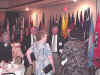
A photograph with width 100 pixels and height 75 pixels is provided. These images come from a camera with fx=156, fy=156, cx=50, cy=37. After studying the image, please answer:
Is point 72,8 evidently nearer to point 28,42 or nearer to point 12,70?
point 28,42

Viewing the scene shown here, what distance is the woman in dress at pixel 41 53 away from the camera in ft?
9.92

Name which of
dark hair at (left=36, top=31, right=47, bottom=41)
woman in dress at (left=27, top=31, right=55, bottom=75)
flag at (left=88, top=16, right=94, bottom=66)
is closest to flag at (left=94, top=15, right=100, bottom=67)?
flag at (left=88, top=16, right=94, bottom=66)

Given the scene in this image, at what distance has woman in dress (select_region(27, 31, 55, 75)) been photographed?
9.92 ft

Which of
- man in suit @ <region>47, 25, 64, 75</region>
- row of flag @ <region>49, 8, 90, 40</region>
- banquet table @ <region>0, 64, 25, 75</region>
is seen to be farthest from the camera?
banquet table @ <region>0, 64, 25, 75</region>

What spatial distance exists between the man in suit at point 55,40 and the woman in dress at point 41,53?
0.12 m

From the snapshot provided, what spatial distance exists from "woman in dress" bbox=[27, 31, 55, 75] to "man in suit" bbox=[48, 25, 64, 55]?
0.41 ft

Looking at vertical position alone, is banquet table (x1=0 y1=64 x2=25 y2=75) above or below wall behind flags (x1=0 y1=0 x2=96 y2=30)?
below

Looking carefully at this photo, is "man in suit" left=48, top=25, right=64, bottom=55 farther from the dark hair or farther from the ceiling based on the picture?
the ceiling

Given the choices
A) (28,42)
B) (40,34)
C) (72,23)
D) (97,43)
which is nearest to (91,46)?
(97,43)

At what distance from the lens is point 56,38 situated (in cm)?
283

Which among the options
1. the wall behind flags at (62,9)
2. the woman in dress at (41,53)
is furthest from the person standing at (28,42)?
the wall behind flags at (62,9)

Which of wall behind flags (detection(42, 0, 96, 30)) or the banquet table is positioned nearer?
wall behind flags (detection(42, 0, 96, 30))

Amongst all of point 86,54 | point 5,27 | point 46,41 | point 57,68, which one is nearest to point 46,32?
point 46,41

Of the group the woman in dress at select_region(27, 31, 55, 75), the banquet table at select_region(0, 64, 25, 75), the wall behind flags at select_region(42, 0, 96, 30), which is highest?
the wall behind flags at select_region(42, 0, 96, 30)
